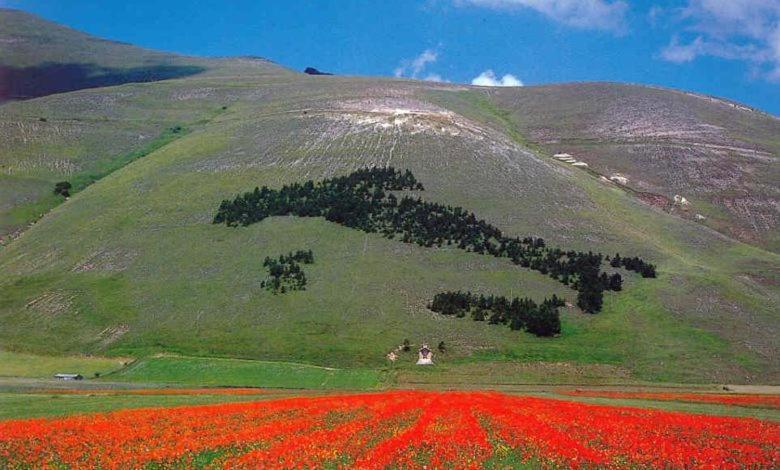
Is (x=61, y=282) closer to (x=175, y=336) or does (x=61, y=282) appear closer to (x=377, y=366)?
(x=175, y=336)

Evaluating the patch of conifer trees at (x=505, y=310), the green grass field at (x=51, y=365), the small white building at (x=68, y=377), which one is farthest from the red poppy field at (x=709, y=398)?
the green grass field at (x=51, y=365)

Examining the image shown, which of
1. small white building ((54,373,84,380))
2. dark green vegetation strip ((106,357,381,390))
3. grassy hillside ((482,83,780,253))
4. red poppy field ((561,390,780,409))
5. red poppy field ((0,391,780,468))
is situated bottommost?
small white building ((54,373,84,380))

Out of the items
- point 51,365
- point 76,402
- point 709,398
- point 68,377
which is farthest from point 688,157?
point 76,402

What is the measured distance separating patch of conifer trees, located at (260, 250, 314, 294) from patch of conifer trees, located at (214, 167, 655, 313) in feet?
40.4

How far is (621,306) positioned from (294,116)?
95.5m

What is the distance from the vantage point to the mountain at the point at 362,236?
232ft

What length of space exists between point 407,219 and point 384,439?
247 ft

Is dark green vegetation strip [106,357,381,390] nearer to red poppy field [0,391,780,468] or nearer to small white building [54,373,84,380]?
small white building [54,373,84,380]

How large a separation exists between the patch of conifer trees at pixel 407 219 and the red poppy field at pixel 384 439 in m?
53.0

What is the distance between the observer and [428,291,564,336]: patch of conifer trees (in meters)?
72.2

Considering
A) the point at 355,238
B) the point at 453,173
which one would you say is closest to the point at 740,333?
the point at 355,238

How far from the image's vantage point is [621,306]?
79.5 m

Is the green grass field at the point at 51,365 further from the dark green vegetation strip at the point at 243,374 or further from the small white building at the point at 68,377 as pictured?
the dark green vegetation strip at the point at 243,374

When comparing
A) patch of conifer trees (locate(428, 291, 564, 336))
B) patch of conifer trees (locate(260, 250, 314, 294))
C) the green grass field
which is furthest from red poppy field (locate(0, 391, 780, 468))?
patch of conifer trees (locate(260, 250, 314, 294))
